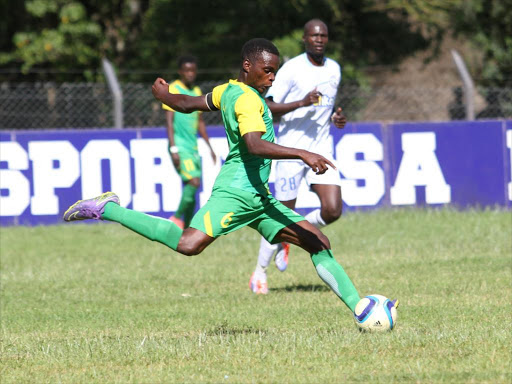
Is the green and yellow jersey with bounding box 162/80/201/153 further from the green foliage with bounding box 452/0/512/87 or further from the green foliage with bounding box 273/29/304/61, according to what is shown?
the green foliage with bounding box 452/0/512/87

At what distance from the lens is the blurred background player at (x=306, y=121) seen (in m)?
8.80

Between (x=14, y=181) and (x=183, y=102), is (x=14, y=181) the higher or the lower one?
the lower one

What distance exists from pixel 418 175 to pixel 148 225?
8.51 meters

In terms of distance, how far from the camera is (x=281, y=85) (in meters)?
8.84

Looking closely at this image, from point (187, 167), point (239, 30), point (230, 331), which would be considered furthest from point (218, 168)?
point (239, 30)

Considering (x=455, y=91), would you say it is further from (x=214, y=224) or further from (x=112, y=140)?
(x=214, y=224)

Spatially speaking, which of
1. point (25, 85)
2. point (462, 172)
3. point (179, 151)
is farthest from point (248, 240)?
point (25, 85)

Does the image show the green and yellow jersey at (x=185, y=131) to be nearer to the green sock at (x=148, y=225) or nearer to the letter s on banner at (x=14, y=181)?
the letter s on banner at (x=14, y=181)

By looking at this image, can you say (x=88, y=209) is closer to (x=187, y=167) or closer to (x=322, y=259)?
(x=322, y=259)

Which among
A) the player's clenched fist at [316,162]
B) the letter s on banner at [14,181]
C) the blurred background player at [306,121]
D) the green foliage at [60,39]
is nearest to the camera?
the player's clenched fist at [316,162]

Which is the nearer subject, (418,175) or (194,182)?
(194,182)

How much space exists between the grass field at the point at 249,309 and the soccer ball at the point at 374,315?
110 millimetres

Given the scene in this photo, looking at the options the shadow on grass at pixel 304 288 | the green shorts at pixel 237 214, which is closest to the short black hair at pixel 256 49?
the green shorts at pixel 237 214

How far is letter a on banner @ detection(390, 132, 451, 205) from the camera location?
567 inches
